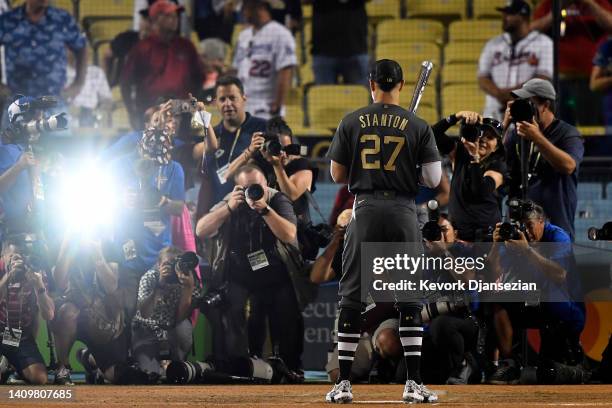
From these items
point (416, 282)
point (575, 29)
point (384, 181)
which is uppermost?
point (575, 29)

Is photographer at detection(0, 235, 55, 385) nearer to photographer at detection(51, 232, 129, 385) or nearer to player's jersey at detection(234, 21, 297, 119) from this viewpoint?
→ photographer at detection(51, 232, 129, 385)

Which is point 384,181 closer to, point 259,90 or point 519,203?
point 519,203

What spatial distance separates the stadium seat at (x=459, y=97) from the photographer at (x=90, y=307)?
534 centimetres

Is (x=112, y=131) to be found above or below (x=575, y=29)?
below

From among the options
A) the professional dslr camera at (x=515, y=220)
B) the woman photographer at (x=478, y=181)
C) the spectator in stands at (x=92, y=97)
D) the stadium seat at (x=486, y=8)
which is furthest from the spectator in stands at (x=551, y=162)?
the spectator in stands at (x=92, y=97)

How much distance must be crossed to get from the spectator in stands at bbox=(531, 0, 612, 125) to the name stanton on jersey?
5.95 metres

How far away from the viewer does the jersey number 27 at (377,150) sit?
654 centimetres

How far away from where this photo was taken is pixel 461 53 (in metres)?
13.5

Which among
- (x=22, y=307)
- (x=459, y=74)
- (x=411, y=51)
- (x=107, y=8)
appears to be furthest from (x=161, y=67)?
(x=22, y=307)

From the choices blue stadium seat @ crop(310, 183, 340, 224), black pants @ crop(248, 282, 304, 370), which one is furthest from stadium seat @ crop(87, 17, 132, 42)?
black pants @ crop(248, 282, 304, 370)

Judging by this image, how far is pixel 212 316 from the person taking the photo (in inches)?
341

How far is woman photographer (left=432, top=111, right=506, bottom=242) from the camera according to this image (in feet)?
27.2

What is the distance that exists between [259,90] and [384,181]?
5.80 metres

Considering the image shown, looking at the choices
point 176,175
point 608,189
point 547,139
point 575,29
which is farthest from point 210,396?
point 575,29
